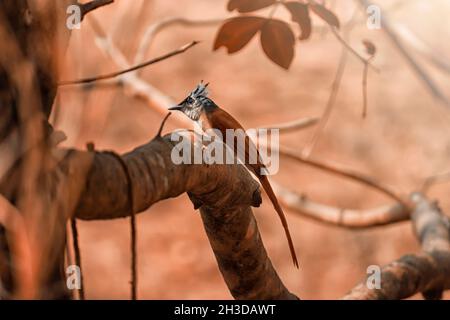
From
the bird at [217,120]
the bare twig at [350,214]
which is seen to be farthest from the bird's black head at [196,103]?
the bare twig at [350,214]

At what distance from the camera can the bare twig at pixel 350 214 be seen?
2195 mm

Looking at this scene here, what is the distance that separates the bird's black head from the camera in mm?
1320

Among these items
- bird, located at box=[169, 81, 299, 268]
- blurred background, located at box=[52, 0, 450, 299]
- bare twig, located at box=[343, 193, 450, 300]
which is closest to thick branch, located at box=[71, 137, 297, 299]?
bird, located at box=[169, 81, 299, 268]

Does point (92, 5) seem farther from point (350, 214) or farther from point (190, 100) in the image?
point (350, 214)

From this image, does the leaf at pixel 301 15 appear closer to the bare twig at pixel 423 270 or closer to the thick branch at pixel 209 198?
the thick branch at pixel 209 198

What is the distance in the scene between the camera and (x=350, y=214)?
2.25 metres

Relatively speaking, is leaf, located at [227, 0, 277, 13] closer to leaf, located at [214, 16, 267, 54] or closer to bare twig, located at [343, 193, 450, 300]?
leaf, located at [214, 16, 267, 54]

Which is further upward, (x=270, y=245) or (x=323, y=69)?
(x=323, y=69)

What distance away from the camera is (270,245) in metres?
5.04

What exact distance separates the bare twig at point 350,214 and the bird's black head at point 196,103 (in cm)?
95

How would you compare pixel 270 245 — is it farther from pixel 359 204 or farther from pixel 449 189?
pixel 449 189

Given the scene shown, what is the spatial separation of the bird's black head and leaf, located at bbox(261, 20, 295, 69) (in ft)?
0.53
